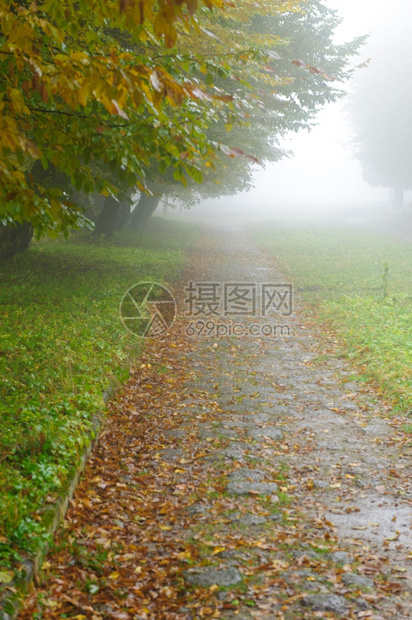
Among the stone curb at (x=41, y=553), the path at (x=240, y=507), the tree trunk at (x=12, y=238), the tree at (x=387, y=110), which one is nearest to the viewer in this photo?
the stone curb at (x=41, y=553)

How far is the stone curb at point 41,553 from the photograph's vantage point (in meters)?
3.13

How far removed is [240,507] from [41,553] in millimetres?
1728

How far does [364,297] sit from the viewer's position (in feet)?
43.4

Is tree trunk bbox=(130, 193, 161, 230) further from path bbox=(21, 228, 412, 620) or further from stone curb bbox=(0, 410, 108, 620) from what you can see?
stone curb bbox=(0, 410, 108, 620)

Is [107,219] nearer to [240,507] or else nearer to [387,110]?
[240,507]

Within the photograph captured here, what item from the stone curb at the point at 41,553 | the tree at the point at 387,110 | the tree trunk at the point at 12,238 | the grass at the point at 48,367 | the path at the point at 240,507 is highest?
the tree at the point at 387,110

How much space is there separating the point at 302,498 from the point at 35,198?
3.45m

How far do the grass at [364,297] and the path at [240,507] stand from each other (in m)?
0.64

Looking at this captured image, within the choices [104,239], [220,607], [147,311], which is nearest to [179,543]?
[220,607]

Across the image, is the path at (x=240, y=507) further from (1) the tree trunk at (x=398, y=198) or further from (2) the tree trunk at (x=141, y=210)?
(1) the tree trunk at (x=398, y=198)

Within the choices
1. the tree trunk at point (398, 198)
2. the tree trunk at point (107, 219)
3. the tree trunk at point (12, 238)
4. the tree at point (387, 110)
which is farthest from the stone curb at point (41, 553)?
the tree trunk at point (398, 198)

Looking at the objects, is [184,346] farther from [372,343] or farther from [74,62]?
[74,62]

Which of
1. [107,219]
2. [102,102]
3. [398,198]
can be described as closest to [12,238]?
[107,219]

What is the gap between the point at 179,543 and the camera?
13.5ft
